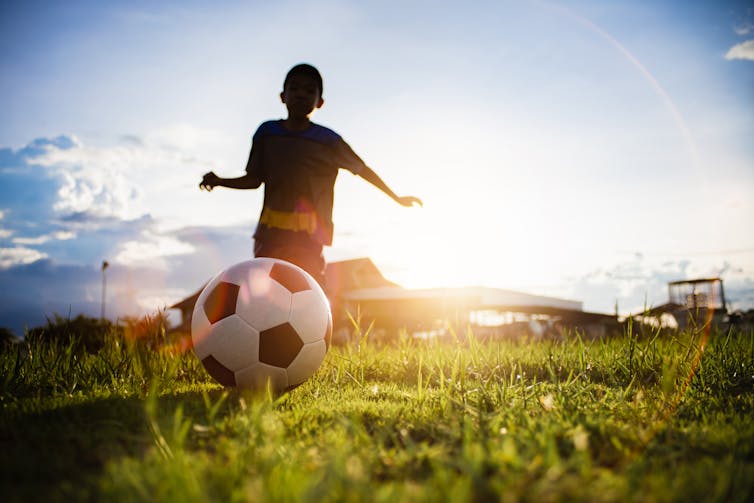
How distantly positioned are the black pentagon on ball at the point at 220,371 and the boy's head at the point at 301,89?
2284mm

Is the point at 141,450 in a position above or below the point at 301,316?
below

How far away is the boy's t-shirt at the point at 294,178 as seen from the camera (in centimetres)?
430

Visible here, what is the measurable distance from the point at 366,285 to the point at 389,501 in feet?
105

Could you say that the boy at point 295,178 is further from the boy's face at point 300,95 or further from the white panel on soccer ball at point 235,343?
the white panel on soccer ball at point 235,343

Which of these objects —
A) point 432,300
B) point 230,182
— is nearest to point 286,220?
point 230,182

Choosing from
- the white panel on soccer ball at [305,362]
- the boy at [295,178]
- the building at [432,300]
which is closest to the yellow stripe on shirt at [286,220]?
the boy at [295,178]

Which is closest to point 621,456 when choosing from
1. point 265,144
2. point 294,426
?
point 294,426

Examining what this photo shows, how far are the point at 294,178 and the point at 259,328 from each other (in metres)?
1.64

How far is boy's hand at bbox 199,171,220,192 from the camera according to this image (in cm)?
436

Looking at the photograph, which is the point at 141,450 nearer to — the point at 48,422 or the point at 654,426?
the point at 48,422

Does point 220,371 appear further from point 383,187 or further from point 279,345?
point 383,187

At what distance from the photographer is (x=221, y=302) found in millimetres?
3195

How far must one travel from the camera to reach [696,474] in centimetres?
157

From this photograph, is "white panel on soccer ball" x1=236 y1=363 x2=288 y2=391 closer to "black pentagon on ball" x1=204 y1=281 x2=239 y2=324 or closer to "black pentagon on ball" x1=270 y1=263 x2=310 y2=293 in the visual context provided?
"black pentagon on ball" x1=204 y1=281 x2=239 y2=324
